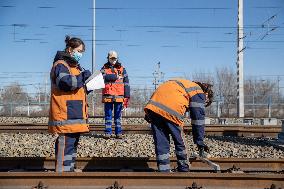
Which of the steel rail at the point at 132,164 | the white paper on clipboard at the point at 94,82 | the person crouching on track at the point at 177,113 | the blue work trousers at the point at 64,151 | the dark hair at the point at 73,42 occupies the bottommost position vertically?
the steel rail at the point at 132,164

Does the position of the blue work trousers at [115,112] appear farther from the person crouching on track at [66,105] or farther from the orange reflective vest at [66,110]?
the orange reflective vest at [66,110]

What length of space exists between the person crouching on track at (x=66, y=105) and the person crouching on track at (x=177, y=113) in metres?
0.91

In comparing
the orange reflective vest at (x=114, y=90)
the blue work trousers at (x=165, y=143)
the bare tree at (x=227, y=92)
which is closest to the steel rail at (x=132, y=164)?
the blue work trousers at (x=165, y=143)

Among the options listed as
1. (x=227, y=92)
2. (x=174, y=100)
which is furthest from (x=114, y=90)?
(x=227, y=92)

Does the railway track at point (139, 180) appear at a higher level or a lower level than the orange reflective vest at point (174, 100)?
lower

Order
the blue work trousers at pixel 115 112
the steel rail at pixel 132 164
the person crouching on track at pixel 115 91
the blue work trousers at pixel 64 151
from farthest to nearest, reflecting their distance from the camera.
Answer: the blue work trousers at pixel 115 112 → the person crouching on track at pixel 115 91 → the steel rail at pixel 132 164 → the blue work trousers at pixel 64 151

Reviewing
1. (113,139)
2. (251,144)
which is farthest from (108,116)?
(251,144)

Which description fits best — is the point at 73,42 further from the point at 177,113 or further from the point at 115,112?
the point at 115,112

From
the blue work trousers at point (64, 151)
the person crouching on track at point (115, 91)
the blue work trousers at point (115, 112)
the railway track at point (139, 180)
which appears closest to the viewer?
the railway track at point (139, 180)

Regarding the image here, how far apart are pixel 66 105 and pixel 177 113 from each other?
1383 millimetres

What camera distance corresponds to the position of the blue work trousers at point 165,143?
446cm

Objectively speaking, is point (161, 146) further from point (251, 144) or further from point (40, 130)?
point (40, 130)

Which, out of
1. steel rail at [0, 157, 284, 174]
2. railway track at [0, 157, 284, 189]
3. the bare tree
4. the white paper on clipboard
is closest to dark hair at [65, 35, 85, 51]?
the white paper on clipboard

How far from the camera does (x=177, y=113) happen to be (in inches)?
172
